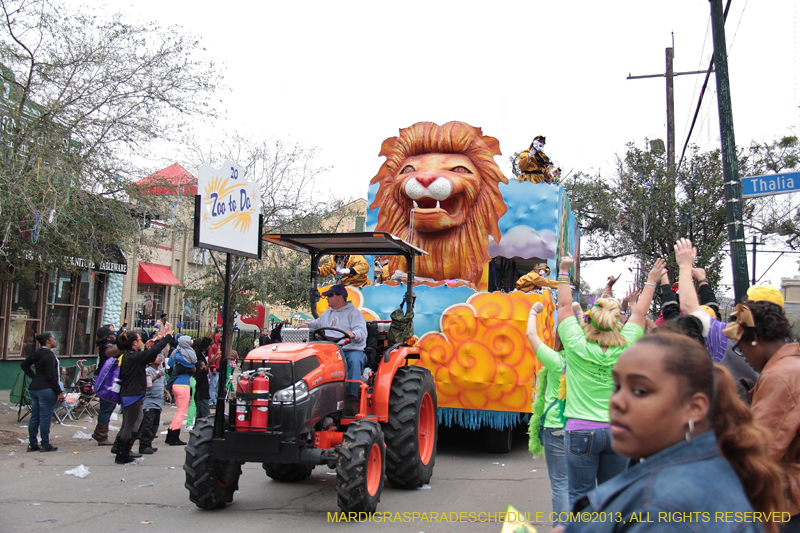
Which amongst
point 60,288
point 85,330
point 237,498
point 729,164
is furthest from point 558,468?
point 85,330

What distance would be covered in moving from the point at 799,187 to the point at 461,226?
445 cm

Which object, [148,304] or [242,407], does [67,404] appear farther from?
[148,304]

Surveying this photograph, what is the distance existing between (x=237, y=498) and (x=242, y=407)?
133 centimetres

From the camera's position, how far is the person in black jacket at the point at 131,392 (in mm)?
7672

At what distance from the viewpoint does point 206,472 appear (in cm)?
530

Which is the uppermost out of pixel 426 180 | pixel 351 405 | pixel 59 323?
pixel 426 180

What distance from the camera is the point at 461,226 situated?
9.48m

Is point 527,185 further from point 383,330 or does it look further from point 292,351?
point 292,351

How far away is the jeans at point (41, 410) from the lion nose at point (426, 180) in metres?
5.61

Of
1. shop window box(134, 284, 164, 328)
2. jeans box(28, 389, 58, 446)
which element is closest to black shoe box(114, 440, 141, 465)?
jeans box(28, 389, 58, 446)

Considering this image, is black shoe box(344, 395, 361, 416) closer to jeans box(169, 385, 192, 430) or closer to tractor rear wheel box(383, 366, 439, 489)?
tractor rear wheel box(383, 366, 439, 489)

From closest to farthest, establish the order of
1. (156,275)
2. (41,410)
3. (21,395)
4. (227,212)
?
(227,212) < (41,410) < (21,395) < (156,275)

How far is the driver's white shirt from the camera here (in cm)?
635

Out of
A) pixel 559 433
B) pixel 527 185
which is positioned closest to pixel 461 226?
pixel 527 185
